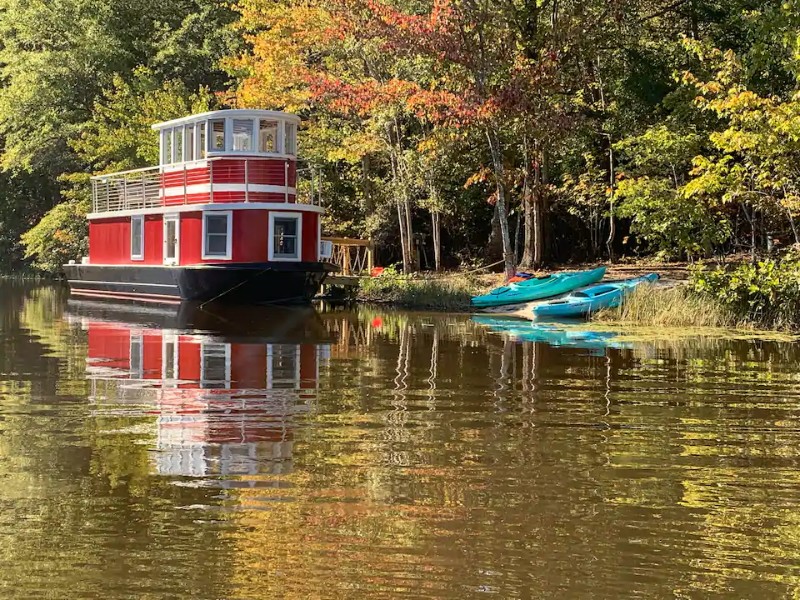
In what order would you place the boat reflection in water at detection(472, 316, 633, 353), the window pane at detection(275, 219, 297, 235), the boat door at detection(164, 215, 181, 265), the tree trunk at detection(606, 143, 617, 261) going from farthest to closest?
the tree trunk at detection(606, 143, 617, 261) < the boat door at detection(164, 215, 181, 265) < the window pane at detection(275, 219, 297, 235) < the boat reflection in water at detection(472, 316, 633, 353)

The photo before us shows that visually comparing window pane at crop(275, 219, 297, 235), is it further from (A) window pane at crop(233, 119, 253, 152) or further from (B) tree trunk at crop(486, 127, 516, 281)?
(B) tree trunk at crop(486, 127, 516, 281)

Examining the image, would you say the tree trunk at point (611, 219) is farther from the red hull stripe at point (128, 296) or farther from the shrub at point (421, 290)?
the red hull stripe at point (128, 296)

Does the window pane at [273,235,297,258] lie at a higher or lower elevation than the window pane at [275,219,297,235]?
lower

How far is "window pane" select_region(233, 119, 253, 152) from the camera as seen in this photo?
1045 inches

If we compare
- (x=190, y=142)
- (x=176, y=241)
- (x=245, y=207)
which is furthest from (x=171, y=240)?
(x=245, y=207)

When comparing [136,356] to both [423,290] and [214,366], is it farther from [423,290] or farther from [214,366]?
[423,290]

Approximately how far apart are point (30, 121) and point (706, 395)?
37960 mm

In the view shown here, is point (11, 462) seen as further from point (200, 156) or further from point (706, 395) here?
point (200, 156)

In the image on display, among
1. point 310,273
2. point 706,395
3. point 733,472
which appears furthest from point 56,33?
point 733,472

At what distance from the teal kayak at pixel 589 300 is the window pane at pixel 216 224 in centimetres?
841

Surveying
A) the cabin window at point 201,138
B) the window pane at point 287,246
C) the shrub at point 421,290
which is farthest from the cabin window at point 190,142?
the shrub at point 421,290

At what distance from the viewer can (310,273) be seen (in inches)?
1028

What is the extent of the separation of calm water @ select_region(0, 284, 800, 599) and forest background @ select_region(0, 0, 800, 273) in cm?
982

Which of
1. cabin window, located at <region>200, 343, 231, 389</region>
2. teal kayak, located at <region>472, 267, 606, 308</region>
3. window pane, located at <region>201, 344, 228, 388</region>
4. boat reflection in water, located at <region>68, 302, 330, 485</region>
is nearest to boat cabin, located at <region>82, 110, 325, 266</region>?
boat reflection in water, located at <region>68, 302, 330, 485</region>
